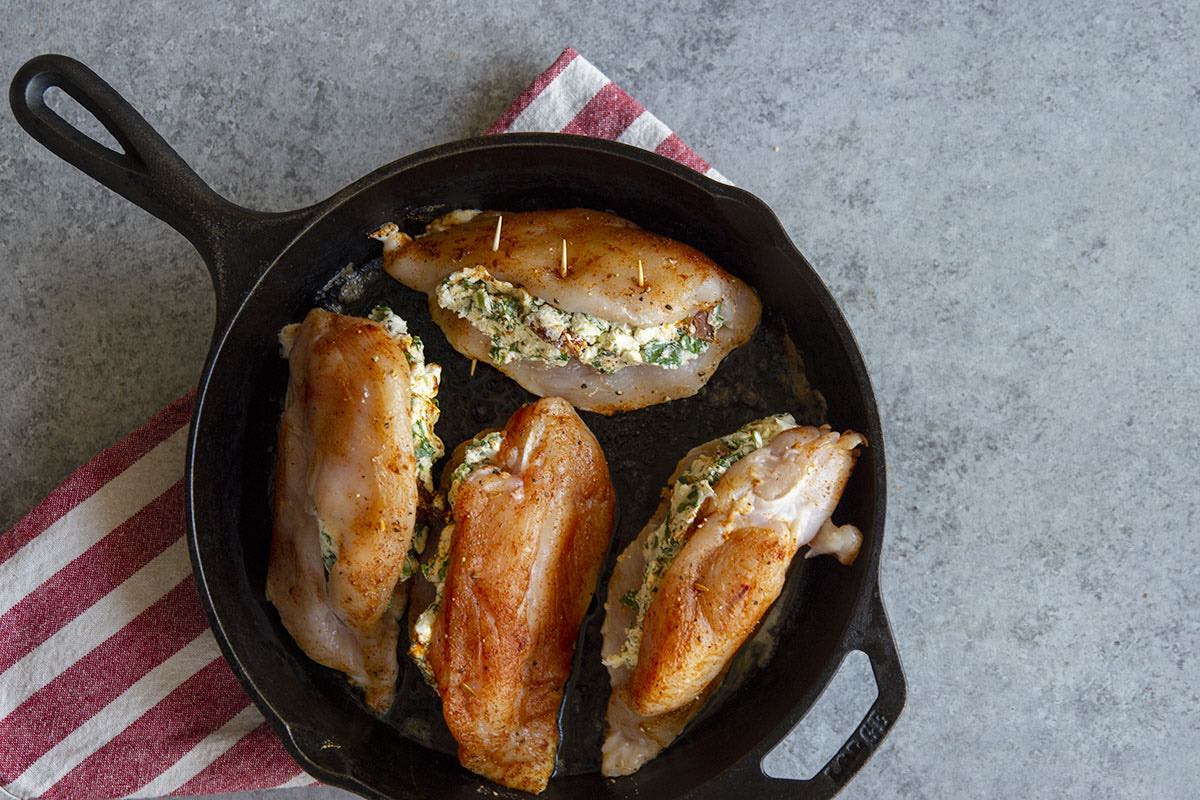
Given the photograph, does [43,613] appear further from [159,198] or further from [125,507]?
[159,198]

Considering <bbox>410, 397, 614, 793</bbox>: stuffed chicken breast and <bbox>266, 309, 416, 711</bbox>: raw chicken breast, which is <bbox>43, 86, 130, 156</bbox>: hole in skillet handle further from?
<bbox>410, 397, 614, 793</bbox>: stuffed chicken breast

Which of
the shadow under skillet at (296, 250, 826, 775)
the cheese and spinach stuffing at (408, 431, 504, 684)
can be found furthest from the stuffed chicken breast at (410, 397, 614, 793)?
the shadow under skillet at (296, 250, 826, 775)

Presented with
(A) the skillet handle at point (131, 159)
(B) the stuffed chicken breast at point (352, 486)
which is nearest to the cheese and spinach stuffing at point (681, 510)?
(B) the stuffed chicken breast at point (352, 486)

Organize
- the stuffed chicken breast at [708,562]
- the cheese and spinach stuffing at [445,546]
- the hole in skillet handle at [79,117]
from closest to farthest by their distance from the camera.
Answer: the stuffed chicken breast at [708,562] → the cheese and spinach stuffing at [445,546] → the hole in skillet handle at [79,117]

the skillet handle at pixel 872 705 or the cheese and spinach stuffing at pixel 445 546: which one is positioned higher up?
the cheese and spinach stuffing at pixel 445 546

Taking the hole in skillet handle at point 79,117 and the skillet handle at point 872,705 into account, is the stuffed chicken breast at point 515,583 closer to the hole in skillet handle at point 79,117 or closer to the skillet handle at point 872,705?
the skillet handle at point 872,705

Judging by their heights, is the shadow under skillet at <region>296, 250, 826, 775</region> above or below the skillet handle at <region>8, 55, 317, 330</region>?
below
